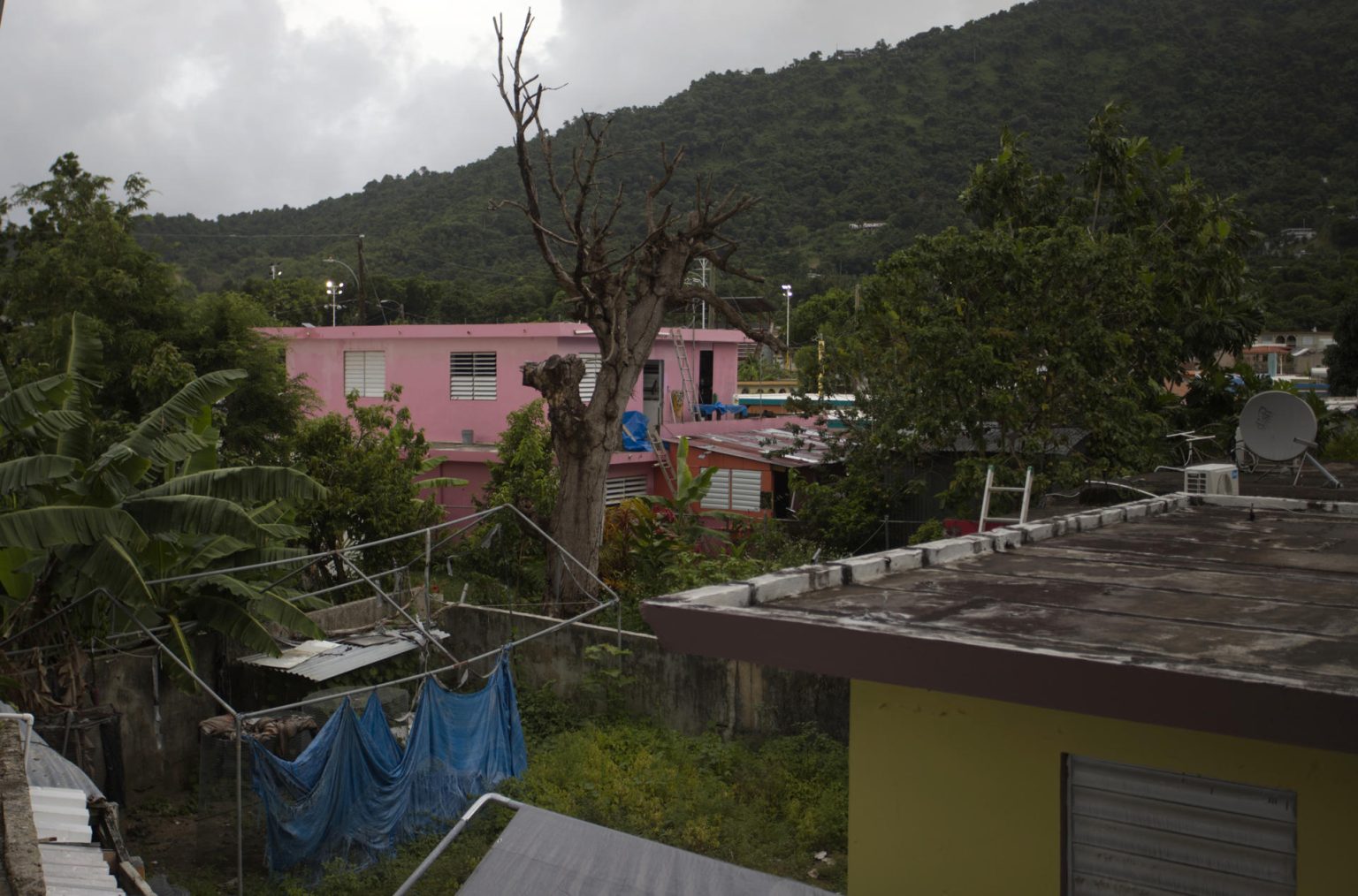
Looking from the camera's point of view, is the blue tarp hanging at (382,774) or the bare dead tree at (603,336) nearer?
the blue tarp hanging at (382,774)

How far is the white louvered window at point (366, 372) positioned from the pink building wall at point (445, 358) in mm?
124

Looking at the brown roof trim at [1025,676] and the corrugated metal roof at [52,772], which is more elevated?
the brown roof trim at [1025,676]

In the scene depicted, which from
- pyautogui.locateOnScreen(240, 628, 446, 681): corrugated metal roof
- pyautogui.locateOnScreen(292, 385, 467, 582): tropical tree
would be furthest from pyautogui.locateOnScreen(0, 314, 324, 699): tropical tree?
pyautogui.locateOnScreen(292, 385, 467, 582): tropical tree

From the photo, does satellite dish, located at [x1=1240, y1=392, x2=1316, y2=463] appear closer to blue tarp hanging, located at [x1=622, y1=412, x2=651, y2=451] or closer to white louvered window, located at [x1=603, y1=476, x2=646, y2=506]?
white louvered window, located at [x1=603, y1=476, x2=646, y2=506]

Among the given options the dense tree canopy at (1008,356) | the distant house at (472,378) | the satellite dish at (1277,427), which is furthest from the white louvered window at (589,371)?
the satellite dish at (1277,427)

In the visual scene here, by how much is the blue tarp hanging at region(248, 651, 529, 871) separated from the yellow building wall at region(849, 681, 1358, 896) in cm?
702

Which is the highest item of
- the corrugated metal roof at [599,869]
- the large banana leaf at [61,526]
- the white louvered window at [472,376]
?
the white louvered window at [472,376]

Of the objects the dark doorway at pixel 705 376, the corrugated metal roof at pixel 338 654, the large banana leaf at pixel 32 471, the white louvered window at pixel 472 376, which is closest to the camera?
the large banana leaf at pixel 32 471

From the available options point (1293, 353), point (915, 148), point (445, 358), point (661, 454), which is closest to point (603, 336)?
point (661, 454)

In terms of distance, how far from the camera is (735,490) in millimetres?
23984

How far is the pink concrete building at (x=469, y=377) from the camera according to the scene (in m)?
25.9

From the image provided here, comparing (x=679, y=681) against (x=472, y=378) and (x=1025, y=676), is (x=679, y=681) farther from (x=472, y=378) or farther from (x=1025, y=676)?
(x=472, y=378)

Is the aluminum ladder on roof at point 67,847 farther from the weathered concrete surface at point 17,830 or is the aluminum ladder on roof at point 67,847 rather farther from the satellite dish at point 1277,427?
the satellite dish at point 1277,427

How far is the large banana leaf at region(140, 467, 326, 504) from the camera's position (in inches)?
456
